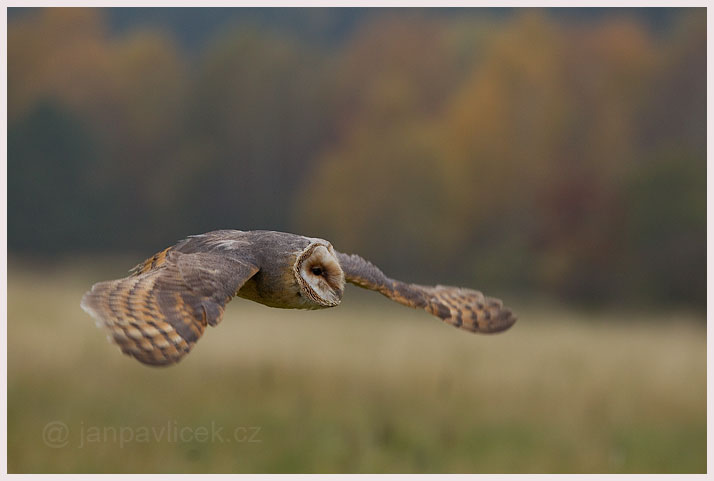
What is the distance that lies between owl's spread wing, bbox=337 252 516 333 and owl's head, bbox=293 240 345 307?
479mm

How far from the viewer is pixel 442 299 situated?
519 centimetres

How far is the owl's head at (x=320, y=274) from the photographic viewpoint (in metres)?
4.03

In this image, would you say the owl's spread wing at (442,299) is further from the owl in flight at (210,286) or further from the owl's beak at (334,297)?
the owl's beak at (334,297)

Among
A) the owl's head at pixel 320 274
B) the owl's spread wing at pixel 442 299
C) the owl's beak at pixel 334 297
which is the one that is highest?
the owl's head at pixel 320 274

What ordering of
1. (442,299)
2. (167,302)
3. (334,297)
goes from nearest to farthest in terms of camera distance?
(167,302) → (334,297) → (442,299)

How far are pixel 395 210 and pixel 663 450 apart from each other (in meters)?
9.05

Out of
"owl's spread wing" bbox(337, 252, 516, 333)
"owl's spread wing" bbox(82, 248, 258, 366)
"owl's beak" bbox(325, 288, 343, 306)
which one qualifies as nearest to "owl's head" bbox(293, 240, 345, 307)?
"owl's beak" bbox(325, 288, 343, 306)

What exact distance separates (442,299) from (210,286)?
5.69 feet

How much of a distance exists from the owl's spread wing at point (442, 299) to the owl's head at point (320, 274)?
48cm

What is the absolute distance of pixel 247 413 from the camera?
9.12 metres

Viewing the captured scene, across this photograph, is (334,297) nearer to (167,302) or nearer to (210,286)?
(210,286)

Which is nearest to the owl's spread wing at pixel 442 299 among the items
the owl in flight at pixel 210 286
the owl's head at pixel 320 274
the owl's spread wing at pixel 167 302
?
the owl in flight at pixel 210 286

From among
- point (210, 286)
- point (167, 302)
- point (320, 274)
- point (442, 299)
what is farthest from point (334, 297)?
point (442, 299)

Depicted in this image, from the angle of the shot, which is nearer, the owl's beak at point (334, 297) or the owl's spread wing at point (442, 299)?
the owl's beak at point (334, 297)
